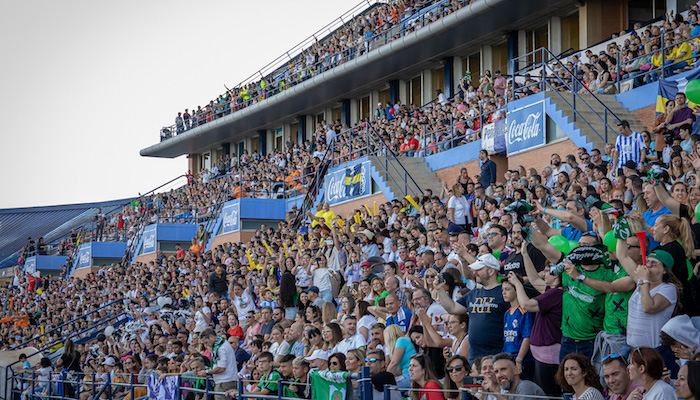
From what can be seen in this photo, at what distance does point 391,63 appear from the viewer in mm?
30141

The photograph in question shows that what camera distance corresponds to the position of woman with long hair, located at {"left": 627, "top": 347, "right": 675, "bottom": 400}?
544 centimetres

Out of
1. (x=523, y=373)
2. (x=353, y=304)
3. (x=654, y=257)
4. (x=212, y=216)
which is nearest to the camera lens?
(x=654, y=257)

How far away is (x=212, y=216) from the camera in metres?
30.1

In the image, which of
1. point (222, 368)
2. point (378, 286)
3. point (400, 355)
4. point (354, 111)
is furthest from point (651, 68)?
point (354, 111)

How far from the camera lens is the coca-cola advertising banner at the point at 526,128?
16219 mm

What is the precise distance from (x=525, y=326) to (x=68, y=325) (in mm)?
20282

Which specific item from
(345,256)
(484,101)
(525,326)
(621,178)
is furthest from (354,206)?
(525,326)

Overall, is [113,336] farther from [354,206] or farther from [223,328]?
[354,206]

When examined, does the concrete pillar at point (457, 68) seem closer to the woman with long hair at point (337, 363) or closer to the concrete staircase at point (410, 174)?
the concrete staircase at point (410, 174)

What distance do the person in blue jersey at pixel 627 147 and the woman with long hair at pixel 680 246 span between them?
5.02 metres

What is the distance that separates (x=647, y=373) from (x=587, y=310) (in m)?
1.41

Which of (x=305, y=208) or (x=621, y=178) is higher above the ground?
(x=305, y=208)

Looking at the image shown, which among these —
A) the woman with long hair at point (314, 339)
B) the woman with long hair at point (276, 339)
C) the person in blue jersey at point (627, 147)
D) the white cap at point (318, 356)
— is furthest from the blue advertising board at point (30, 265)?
the person in blue jersey at point (627, 147)

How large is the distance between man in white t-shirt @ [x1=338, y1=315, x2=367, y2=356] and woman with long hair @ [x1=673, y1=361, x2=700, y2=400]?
443cm
